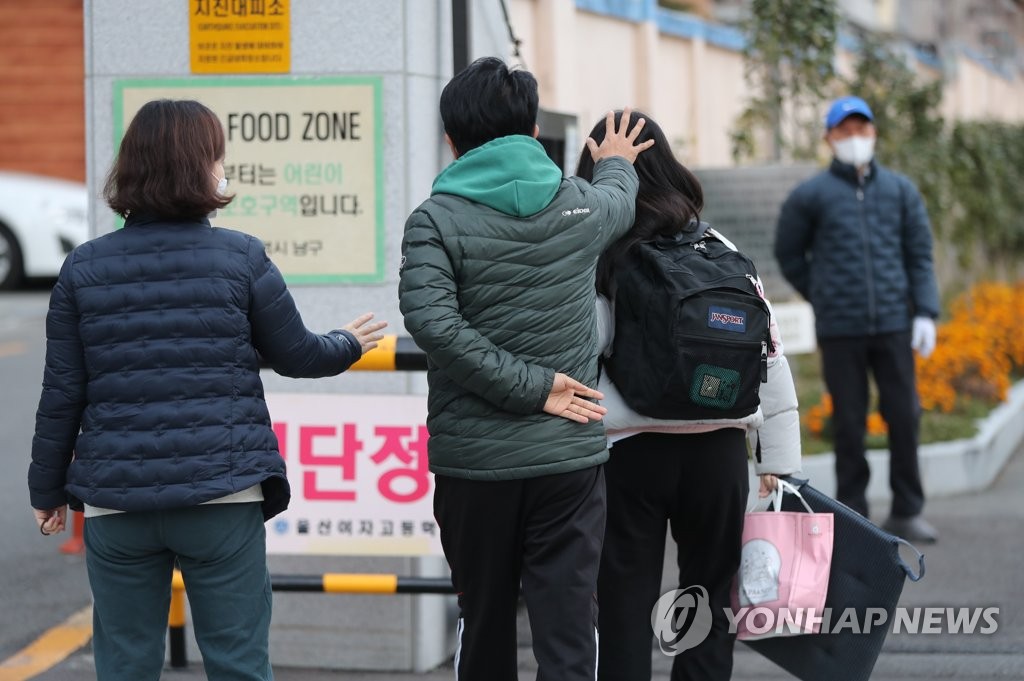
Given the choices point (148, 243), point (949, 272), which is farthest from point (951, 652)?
point (949, 272)

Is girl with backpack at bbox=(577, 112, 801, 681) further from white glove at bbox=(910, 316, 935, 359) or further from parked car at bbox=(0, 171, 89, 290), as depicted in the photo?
parked car at bbox=(0, 171, 89, 290)

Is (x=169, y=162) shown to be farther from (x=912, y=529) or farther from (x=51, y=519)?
(x=912, y=529)

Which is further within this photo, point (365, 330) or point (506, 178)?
point (365, 330)

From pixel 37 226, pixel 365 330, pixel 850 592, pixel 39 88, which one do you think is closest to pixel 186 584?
pixel 365 330

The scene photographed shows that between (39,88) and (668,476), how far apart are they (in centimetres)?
1850

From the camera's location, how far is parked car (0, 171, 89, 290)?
15.9 meters

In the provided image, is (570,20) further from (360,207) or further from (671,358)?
(671,358)

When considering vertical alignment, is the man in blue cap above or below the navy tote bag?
above

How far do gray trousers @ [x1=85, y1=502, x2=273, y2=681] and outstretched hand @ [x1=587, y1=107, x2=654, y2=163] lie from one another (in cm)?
120

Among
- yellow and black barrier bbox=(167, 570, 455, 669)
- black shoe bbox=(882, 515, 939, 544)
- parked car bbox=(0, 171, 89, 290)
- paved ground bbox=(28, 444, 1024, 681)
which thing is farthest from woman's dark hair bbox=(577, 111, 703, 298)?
parked car bbox=(0, 171, 89, 290)

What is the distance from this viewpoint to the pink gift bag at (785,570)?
4027 mm

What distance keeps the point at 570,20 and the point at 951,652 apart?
5779 millimetres

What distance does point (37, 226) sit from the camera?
52.3 ft

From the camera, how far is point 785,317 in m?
8.48
